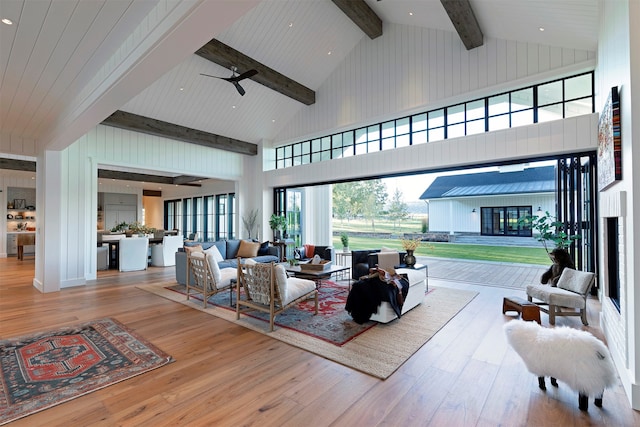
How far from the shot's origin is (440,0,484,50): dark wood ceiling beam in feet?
15.4

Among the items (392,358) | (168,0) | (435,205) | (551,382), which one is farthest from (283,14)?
(435,205)

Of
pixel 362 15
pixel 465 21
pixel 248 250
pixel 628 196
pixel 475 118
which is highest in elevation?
pixel 362 15

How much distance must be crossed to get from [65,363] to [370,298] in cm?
325

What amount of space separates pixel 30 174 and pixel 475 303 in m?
15.0

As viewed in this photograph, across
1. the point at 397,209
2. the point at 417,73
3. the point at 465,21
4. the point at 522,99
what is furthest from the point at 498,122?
the point at 397,209

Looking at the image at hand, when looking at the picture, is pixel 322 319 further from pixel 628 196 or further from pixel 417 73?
pixel 417 73

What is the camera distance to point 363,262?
6.23 meters

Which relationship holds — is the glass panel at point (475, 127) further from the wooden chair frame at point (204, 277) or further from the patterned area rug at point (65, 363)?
the patterned area rug at point (65, 363)

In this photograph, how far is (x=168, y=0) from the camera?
7.08ft

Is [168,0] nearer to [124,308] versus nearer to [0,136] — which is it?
[124,308]

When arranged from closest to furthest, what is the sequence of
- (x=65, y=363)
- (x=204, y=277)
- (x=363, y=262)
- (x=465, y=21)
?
1. (x=65, y=363)
2. (x=204, y=277)
3. (x=465, y=21)
4. (x=363, y=262)

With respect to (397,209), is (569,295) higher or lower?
lower

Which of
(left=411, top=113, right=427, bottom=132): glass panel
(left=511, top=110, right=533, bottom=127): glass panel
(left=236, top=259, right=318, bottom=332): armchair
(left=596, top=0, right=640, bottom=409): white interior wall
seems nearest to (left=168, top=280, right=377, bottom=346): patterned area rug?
(left=236, top=259, right=318, bottom=332): armchair

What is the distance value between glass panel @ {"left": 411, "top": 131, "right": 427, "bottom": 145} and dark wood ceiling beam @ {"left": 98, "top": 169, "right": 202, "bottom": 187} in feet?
23.3
